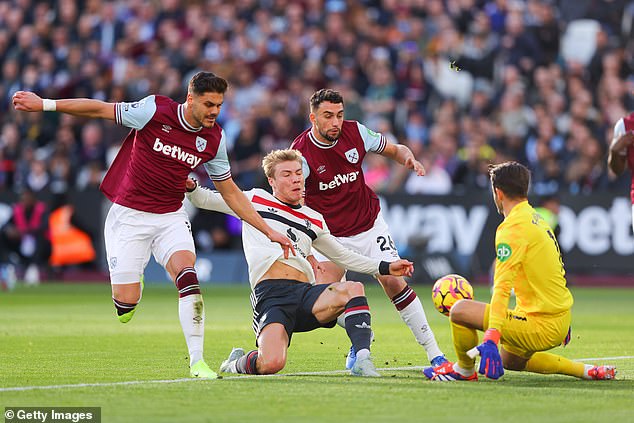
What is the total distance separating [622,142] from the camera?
11.2 metres

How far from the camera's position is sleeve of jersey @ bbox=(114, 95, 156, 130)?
10.0 m

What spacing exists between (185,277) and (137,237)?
0.78 metres

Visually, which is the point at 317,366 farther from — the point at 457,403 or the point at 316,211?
the point at 457,403

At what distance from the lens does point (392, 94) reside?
2403 centimetres

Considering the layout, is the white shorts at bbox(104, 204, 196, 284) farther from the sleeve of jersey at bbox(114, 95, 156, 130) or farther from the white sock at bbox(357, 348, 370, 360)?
the white sock at bbox(357, 348, 370, 360)

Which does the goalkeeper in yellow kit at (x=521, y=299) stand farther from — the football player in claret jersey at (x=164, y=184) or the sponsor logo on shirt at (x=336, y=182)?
the sponsor logo on shirt at (x=336, y=182)

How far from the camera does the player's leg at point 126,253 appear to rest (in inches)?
417

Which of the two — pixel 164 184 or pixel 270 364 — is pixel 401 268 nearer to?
pixel 270 364

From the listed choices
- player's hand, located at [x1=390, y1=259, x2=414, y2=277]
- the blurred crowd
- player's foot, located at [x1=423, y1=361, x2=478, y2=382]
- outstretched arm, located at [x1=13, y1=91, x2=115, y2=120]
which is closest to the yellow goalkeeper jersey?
player's foot, located at [x1=423, y1=361, x2=478, y2=382]

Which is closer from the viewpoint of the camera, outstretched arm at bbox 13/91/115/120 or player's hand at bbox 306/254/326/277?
outstretched arm at bbox 13/91/115/120

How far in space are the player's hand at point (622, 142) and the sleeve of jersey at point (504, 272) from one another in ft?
8.98

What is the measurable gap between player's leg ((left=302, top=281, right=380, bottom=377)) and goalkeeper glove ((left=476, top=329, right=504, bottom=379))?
4.11 feet

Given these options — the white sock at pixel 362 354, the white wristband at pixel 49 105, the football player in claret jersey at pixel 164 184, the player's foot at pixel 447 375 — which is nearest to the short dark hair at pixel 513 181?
the player's foot at pixel 447 375

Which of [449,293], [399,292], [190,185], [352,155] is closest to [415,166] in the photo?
[352,155]
